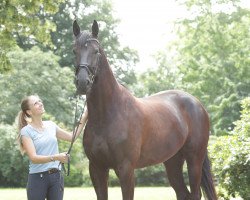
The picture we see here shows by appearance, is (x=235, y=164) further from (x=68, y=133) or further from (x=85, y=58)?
(x=85, y=58)

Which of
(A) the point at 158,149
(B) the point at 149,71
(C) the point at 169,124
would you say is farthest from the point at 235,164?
(B) the point at 149,71

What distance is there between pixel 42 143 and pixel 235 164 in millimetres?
4681

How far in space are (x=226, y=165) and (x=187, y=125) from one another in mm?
2679

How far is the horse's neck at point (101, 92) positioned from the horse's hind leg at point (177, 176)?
2.02m

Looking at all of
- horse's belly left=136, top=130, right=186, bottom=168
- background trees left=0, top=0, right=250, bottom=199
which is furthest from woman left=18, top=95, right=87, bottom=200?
background trees left=0, top=0, right=250, bottom=199

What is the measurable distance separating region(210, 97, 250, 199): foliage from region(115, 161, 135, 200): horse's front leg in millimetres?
3897

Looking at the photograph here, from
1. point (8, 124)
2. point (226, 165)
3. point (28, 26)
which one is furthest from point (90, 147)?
point (8, 124)

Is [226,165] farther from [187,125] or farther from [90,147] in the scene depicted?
[90,147]

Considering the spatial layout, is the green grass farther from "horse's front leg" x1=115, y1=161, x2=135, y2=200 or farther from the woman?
"horse's front leg" x1=115, y1=161, x2=135, y2=200

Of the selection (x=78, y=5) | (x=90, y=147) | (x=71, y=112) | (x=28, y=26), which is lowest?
(x=90, y=147)

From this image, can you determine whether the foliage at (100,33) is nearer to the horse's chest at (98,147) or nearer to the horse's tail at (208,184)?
the horse's tail at (208,184)

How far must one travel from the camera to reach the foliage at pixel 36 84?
28.9 meters

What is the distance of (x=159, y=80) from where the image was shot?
37875mm

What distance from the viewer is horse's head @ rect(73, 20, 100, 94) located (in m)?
4.27
